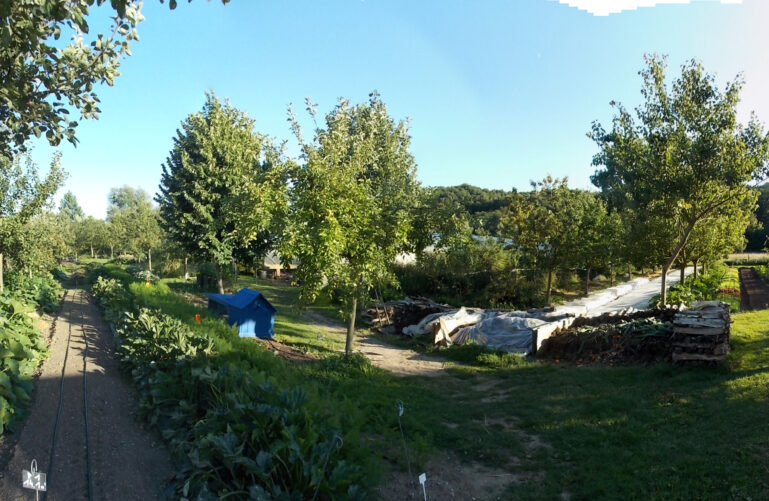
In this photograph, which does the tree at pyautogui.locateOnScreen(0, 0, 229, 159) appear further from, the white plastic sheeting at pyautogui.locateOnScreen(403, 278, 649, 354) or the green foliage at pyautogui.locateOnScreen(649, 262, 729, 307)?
the green foliage at pyautogui.locateOnScreen(649, 262, 729, 307)

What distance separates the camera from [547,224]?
61.8 ft

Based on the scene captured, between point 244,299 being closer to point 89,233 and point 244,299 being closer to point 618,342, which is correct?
point 618,342

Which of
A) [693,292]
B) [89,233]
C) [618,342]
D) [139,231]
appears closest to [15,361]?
[618,342]

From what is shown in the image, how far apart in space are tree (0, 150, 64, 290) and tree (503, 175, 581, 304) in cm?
1961

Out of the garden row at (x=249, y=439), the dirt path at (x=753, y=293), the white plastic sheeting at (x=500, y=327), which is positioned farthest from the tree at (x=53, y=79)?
the dirt path at (x=753, y=293)

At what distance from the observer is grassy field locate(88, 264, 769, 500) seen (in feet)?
16.8

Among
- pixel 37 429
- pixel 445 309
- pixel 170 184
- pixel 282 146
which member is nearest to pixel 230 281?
pixel 170 184

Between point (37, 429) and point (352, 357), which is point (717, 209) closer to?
point (352, 357)

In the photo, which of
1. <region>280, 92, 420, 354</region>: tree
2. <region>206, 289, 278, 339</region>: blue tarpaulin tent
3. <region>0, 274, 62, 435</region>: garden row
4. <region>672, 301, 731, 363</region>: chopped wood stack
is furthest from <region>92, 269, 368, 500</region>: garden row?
<region>672, 301, 731, 363</region>: chopped wood stack

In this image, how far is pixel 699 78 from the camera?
11125 millimetres

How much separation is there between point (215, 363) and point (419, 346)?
8519 millimetres

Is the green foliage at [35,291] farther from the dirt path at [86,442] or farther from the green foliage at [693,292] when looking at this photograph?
the green foliage at [693,292]

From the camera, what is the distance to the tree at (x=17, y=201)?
17.2 m

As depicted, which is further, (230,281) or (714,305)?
(230,281)
